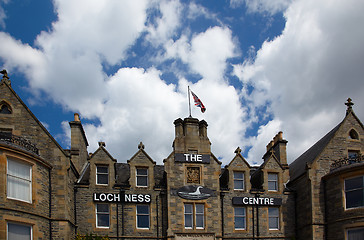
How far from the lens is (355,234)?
28.8 metres

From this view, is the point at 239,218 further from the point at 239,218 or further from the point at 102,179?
the point at 102,179

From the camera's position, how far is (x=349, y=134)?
108 feet

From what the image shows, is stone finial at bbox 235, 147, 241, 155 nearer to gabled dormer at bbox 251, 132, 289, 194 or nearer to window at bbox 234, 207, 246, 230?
gabled dormer at bbox 251, 132, 289, 194

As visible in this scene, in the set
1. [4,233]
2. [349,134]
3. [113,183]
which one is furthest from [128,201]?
[349,134]

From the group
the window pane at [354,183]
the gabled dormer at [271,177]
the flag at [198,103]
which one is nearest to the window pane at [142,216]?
the flag at [198,103]

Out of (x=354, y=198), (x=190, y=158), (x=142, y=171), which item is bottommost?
(x=354, y=198)

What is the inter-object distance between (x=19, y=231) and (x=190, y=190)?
1240 centimetres

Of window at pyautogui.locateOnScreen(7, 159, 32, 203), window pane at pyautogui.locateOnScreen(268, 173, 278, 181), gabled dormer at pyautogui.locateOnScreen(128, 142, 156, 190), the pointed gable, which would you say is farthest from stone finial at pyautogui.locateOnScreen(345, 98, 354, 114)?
window at pyautogui.locateOnScreen(7, 159, 32, 203)

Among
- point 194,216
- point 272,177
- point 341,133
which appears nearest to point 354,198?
point 341,133

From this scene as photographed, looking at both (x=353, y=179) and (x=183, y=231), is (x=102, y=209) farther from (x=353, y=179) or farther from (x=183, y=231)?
(x=353, y=179)

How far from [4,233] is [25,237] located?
1765mm

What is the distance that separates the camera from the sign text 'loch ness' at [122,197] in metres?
30.6

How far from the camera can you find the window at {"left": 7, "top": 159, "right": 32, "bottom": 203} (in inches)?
938

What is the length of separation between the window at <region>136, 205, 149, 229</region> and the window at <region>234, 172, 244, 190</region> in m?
7.27
